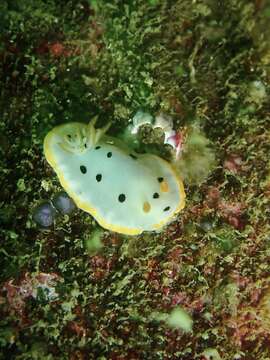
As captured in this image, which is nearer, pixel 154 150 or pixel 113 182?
pixel 113 182

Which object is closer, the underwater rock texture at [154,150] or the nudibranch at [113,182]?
the nudibranch at [113,182]

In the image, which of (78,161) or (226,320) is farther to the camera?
(226,320)

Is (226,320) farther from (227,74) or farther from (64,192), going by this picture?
(227,74)

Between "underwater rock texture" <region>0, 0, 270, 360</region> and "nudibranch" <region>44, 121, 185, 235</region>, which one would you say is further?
"underwater rock texture" <region>0, 0, 270, 360</region>

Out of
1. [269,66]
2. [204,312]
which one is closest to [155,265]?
[204,312]

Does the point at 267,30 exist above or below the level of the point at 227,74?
above
